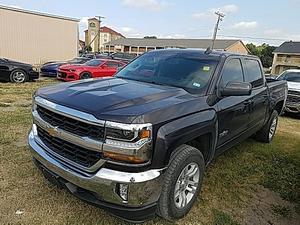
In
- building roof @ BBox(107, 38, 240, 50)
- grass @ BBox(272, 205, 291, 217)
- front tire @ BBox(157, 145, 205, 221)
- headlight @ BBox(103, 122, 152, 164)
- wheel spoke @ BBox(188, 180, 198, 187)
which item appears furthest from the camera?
building roof @ BBox(107, 38, 240, 50)

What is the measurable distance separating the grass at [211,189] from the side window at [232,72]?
56.3 inches

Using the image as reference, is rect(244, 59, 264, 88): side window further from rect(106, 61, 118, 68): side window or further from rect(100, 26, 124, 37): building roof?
rect(100, 26, 124, 37): building roof

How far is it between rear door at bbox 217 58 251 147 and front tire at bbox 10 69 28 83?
11.1m

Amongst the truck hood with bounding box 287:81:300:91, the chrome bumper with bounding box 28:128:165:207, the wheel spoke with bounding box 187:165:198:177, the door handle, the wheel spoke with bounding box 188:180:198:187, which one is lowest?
the wheel spoke with bounding box 188:180:198:187

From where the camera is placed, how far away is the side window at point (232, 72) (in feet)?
12.4

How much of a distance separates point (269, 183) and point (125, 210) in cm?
262

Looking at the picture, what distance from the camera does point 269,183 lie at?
4.12 meters

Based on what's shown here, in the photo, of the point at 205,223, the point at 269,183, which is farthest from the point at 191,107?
the point at 269,183

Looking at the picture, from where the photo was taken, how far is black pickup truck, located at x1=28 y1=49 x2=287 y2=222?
2.36 meters

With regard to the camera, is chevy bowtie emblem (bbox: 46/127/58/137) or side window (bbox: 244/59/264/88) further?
side window (bbox: 244/59/264/88)

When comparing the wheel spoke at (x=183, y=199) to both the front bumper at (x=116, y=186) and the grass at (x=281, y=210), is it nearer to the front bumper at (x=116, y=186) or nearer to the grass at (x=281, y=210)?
the front bumper at (x=116, y=186)

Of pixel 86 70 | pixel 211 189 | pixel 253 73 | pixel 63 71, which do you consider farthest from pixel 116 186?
pixel 63 71

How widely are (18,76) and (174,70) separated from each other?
10.9 m

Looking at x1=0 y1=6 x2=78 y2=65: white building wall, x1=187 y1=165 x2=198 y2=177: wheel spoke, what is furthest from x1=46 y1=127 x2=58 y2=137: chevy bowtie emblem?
x1=0 y1=6 x2=78 y2=65: white building wall
